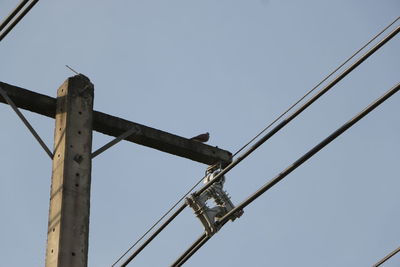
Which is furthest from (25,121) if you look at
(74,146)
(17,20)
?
(17,20)

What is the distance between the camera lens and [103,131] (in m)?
7.92

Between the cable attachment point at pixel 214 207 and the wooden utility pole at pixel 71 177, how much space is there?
4.54 feet

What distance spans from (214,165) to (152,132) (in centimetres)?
75

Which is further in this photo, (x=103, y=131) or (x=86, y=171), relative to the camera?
(x=103, y=131)

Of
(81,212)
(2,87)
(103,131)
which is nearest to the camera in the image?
(81,212)

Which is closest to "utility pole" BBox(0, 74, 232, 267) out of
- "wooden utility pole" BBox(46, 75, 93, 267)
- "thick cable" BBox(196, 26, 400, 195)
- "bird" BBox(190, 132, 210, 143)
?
"wooden utility pole" BBox(46, 75, 93, 267)

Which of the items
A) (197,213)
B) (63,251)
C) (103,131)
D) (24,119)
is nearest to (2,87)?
(24,119)

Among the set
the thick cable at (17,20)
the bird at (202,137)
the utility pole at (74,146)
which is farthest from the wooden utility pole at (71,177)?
the bird at (202,137)

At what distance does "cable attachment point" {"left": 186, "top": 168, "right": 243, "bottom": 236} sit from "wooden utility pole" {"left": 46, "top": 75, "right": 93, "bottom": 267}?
1.38 m

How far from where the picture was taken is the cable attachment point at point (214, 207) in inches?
323

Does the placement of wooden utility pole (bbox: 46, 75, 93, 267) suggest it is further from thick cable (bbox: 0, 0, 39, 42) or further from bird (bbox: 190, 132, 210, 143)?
bird (bbox: 190, 132, 210, 143)

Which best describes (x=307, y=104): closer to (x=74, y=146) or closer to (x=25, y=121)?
(x=74, y=146)

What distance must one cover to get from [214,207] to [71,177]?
5.62 ft

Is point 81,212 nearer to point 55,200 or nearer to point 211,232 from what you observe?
point 55,200
